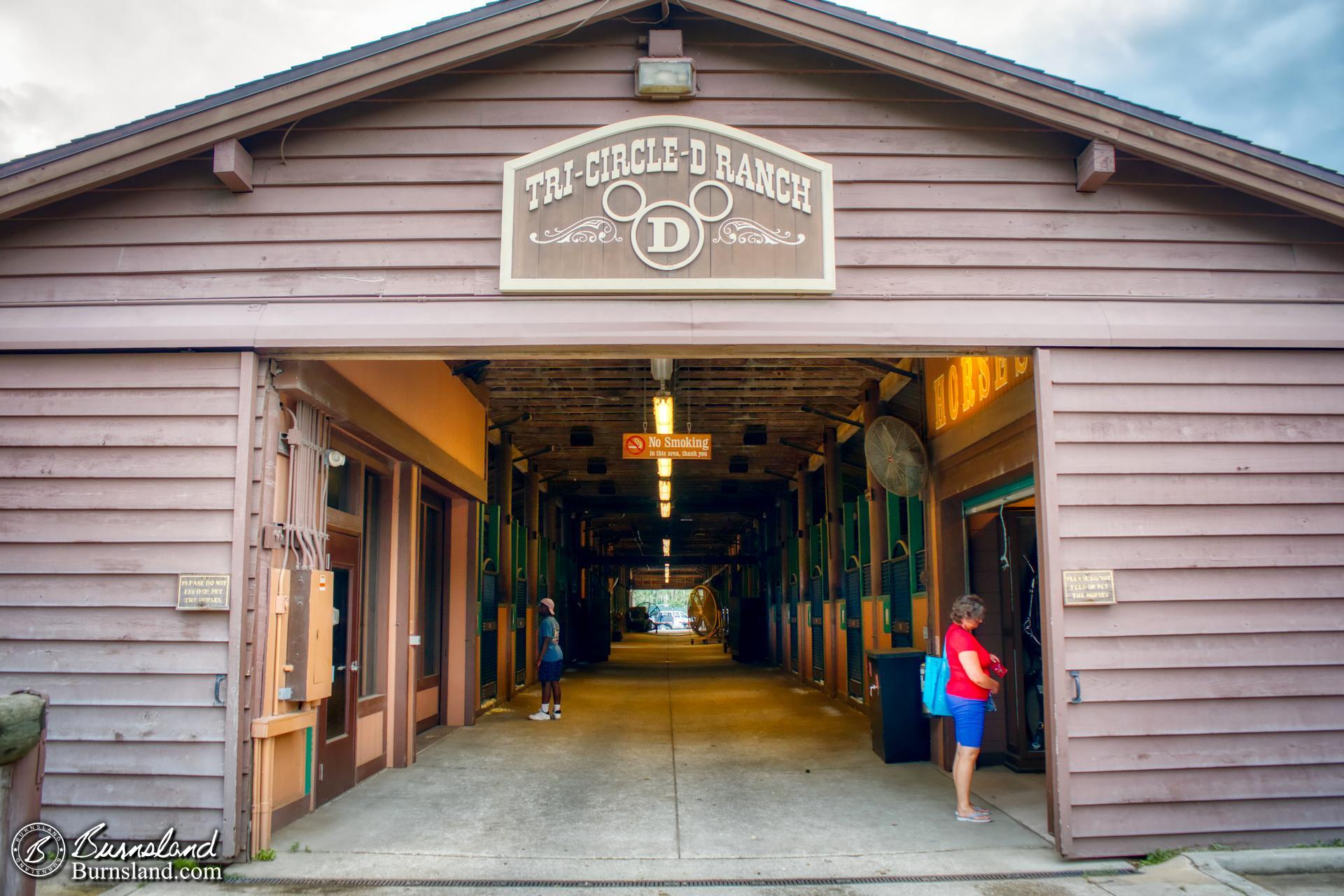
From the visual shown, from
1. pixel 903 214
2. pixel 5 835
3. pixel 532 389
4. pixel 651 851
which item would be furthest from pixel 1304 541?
pixel 532 389

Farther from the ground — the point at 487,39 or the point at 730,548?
the point at 487,39

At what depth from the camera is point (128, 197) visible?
20.3 feet

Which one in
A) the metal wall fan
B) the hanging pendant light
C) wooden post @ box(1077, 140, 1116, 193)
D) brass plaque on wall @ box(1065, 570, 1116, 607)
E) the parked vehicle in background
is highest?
wooden post @ box(1077, 140, 1116, 193)

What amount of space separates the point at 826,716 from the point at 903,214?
775 cm

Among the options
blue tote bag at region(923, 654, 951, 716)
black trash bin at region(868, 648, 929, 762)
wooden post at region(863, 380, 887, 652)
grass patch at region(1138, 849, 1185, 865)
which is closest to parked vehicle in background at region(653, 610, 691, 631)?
wooden post at region(863, 380, 887, 652)

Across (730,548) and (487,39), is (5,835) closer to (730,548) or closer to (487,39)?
(487,39)

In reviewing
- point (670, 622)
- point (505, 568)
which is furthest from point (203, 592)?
point (670, 622)

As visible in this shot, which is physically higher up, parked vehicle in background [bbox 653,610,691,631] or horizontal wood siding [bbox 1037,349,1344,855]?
horizontal wood siding [bbox 1037,349,1344,855]

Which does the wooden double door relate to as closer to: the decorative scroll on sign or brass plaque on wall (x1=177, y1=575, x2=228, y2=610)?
brass plaque on wall (x1=177, y1=575, x2=228, y2=610)

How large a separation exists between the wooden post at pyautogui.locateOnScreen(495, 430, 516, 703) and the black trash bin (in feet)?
22.0

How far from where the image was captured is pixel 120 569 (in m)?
5.76

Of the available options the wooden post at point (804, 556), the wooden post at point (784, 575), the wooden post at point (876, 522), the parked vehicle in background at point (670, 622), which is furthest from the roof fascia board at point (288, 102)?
the parked vehicle in background at point (670, 622)

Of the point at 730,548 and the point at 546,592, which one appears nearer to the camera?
the point at 546,592

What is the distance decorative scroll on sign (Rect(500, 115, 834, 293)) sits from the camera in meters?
6.04
